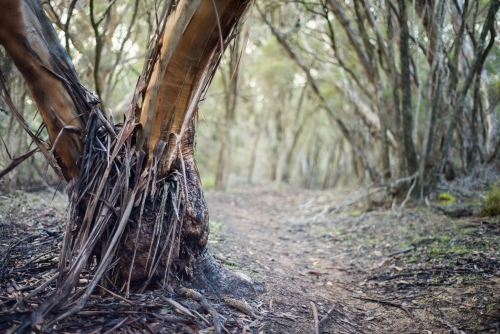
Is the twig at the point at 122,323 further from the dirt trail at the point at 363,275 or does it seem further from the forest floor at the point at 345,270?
the dirt trail at the point at 363,275

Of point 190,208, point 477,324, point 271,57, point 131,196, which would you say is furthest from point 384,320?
point 271,57

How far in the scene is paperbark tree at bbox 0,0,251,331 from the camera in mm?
2264

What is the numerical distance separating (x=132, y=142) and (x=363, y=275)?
2852mm

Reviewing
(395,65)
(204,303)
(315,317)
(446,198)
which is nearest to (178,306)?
(204,303)

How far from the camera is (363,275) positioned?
3.97m

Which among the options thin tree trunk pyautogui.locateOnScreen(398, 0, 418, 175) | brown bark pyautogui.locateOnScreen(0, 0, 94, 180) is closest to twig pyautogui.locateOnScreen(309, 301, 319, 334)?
brown bark pyautogui.locateOnScreen(0, 0, 94, 180)

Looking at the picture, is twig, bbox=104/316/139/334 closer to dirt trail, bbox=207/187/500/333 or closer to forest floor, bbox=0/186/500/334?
forest floor, bbox=0/186/500/334

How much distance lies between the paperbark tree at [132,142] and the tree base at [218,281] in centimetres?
3

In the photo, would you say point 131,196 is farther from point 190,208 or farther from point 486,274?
point 486,274

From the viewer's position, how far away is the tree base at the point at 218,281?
8.95 ft

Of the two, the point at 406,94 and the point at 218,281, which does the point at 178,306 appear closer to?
the point at 218,281

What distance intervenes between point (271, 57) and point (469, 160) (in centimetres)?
961

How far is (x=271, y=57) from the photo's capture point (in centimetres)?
1535

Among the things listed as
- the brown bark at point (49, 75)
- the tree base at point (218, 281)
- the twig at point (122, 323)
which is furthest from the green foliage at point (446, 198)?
the brown bark at point (49, 75)
